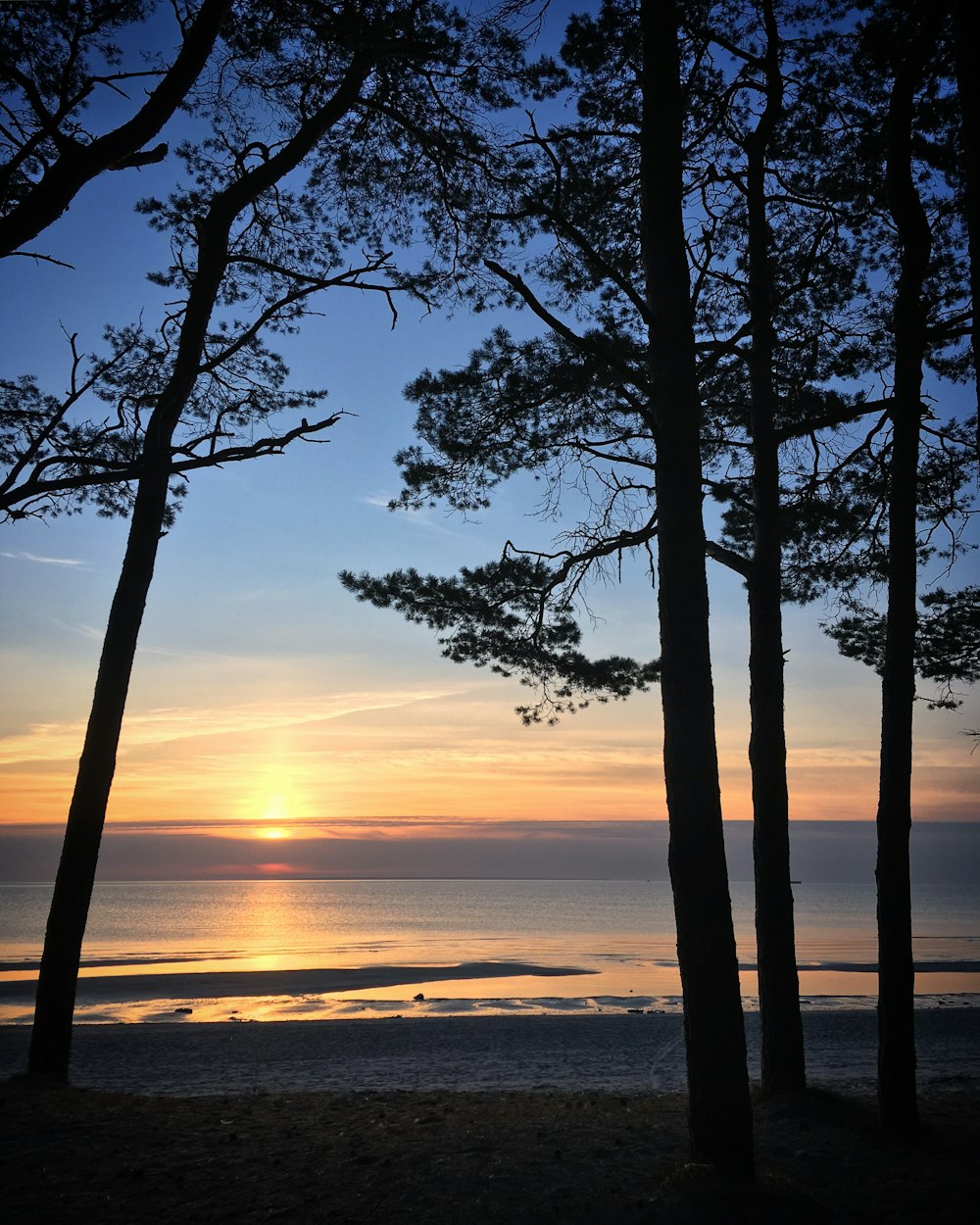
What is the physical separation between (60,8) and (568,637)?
24.6 feet

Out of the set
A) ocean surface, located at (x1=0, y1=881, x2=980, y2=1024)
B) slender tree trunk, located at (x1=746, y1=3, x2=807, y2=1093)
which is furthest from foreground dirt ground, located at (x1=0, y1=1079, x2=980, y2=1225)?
ocean surface, located at (x1=0, y1=881, x2=980, y2=1024)

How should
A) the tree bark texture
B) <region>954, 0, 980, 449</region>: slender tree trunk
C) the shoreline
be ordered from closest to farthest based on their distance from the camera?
<region>954, 0, 980, 449</region>: slender tree trunk → the tree bark texture → the shoreline

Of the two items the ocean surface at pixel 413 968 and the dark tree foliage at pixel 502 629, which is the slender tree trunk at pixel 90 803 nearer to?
the dark tree foliage at pixel 502 629

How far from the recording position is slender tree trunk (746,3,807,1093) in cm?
840

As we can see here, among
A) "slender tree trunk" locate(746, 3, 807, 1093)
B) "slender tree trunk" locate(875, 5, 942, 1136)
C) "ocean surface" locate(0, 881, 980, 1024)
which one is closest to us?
"slender tree trunk" locate(875, 5, 942, 1136)

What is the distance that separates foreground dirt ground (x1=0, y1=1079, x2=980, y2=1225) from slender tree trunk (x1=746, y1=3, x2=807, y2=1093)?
27.3 inches

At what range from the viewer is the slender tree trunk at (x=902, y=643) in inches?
290

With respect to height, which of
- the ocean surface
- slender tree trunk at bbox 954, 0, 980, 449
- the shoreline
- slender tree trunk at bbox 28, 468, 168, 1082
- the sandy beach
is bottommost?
the ocean surface

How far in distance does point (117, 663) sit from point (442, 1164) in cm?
575

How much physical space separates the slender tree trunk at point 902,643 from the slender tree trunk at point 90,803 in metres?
7.05

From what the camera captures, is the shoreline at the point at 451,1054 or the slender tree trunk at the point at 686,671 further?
the shoreline at the point at 451,1054

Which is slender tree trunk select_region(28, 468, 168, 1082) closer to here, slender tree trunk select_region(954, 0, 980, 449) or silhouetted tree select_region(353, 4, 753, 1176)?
silhouetted tree select_region(353, 4, 753, 1176)

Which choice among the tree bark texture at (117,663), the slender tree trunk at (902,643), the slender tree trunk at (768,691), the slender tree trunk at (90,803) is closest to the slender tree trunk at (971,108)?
the slender tree trunk at (902,643)

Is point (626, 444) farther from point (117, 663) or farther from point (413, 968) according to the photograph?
point (413, 968)
